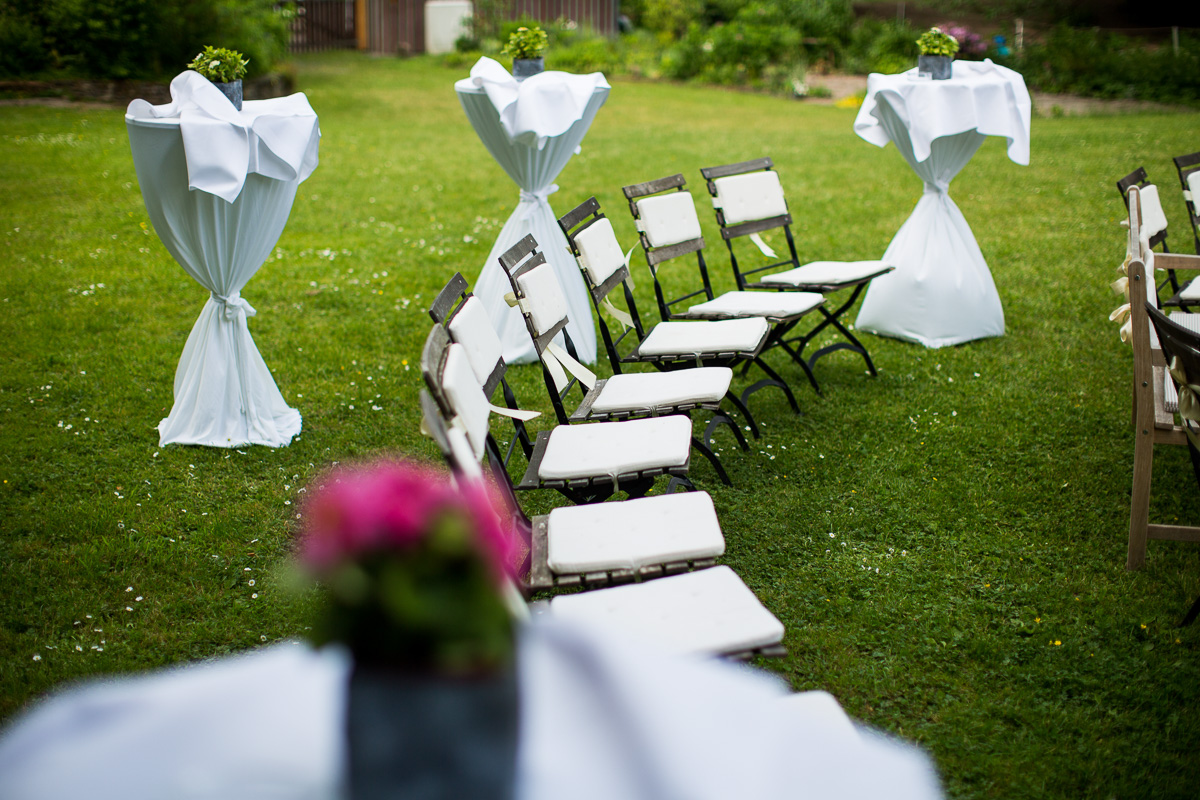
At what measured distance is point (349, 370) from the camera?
5242mm

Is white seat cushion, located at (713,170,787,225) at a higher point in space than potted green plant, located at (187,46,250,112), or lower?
lower

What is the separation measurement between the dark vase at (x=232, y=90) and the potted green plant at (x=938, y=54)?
3.84m

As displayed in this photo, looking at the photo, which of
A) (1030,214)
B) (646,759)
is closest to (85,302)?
(646,759)

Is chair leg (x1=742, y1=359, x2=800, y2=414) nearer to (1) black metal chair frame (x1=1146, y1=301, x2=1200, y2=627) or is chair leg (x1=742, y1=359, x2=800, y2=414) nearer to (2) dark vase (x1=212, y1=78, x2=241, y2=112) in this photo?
(1) black metal chair frame (x1=1146, y1=301, x2=1200, y2=627)

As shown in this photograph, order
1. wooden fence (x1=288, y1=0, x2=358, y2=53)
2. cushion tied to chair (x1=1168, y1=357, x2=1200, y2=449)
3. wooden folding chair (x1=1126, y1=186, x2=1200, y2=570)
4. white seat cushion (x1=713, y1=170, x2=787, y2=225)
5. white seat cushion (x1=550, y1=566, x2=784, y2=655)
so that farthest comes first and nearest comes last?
wooden fence (x1=288, y1=0, x2=358, y2=53)
white seat cushion (x1=713, y1=170, x2=787, y2=225)
wooden folding chair (x1=1126, y1=186, x2=1200, y2=570)
cushion tied to chair (x1=1168, y1=357, x2=1200, y2=449)
white seat cushion (x1=550, y1=566, x2=784, y2=655)

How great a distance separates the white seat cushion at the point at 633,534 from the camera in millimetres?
2396

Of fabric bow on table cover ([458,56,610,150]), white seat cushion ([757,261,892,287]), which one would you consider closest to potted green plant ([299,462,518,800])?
fabric bow on table cover ([458,56,610,150])

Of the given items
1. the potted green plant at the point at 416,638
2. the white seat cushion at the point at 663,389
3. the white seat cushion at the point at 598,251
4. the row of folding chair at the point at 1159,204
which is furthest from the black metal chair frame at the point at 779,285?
the potted green plant at the point at 416,638

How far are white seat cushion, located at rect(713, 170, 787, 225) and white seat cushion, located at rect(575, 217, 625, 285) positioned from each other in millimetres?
1016

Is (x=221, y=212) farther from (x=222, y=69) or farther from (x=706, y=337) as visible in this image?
(x=706, y=337)

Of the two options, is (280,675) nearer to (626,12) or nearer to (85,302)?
(85,302)

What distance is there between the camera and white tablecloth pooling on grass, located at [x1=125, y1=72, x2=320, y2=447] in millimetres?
3697

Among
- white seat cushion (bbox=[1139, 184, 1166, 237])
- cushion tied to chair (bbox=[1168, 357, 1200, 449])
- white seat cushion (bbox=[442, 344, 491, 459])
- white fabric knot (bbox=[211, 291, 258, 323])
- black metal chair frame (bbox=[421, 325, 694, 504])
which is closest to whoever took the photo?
white seat cushion (bbox=[442, 344, 491, 459])

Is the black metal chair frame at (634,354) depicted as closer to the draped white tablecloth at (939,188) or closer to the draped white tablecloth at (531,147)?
the draped white tablecloth at (531,147)
